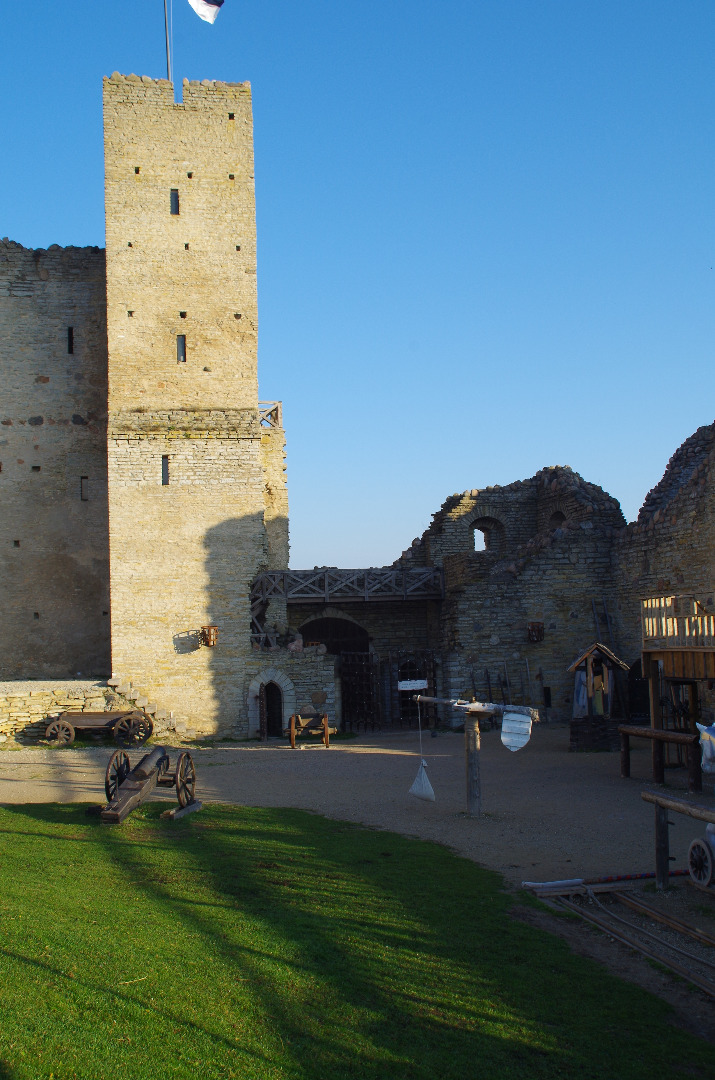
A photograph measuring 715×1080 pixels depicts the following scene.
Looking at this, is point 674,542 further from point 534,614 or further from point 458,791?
point 458,791

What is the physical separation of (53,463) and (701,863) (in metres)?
19.6

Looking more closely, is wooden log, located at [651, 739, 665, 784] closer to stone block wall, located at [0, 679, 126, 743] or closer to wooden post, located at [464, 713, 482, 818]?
wooden post, located at [464, 713, 482, 818]

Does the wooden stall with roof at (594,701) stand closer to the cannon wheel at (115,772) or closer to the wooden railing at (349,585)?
the wooden railing at (349,585)

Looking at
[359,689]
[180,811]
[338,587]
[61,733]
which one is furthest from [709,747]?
[338,587]

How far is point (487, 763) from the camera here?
1530 cm

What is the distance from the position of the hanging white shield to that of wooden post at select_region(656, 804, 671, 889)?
2.31 m

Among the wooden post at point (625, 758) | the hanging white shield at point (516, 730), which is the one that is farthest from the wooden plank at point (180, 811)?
the wooden post at point (625, 758)

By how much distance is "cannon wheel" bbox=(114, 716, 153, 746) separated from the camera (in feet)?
57.0

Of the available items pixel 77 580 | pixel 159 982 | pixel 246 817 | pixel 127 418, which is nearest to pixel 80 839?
pixel 246 817

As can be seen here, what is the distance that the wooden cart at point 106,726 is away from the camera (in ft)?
56.3

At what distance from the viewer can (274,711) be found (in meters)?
20.5

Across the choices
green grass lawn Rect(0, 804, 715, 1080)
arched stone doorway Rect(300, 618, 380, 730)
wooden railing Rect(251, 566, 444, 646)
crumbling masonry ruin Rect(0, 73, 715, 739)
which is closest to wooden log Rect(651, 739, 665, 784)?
green grass lawn Rect(0, 804, 715, 1080)

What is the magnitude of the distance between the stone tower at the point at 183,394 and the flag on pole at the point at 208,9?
1465 mm

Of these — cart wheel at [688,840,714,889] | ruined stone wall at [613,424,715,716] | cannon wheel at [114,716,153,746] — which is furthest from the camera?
cannon wheel at [114,716,153,746]
